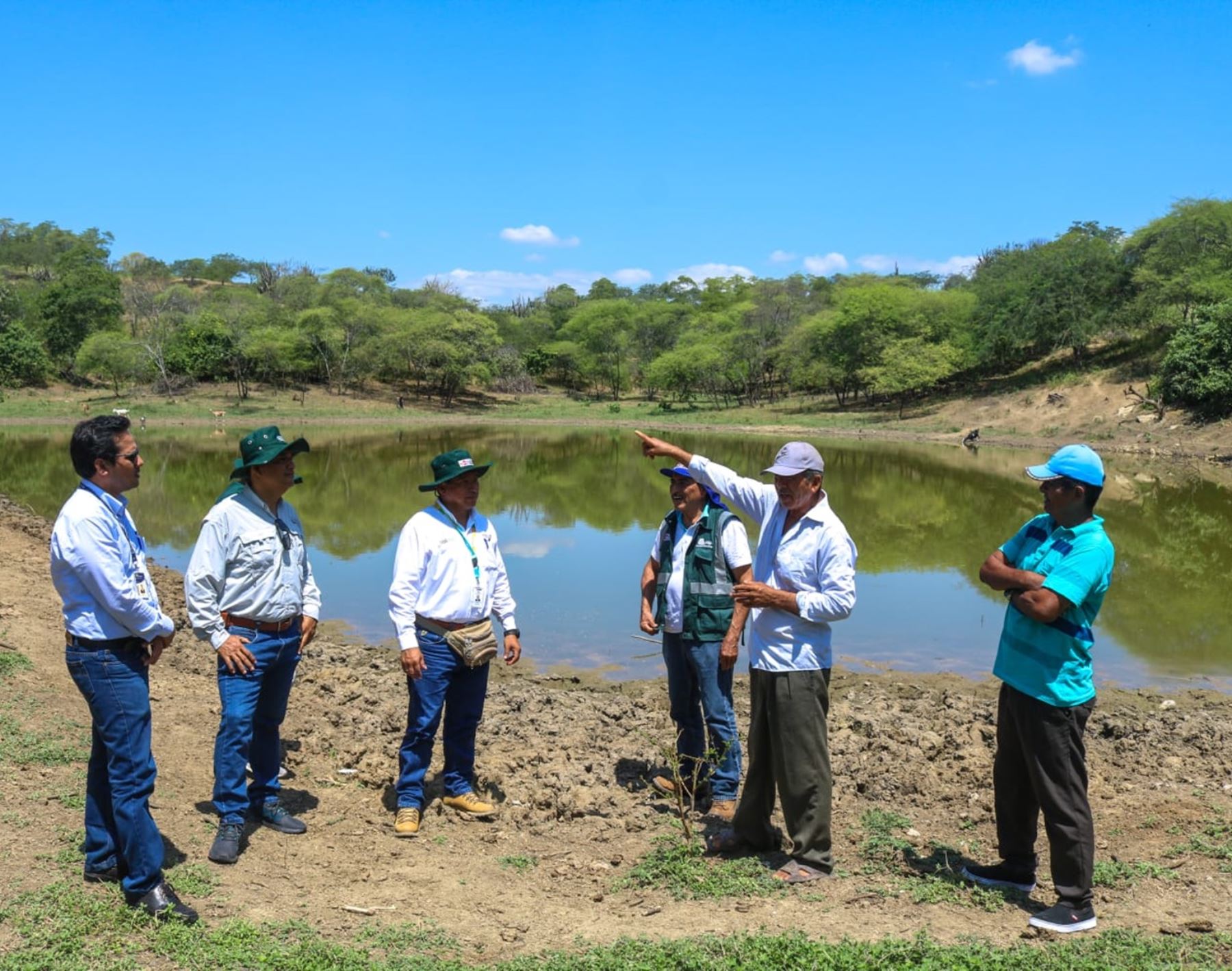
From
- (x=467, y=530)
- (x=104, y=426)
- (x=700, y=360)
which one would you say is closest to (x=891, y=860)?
(x=467, y=530)

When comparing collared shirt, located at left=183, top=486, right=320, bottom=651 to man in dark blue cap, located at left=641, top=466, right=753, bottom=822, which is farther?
man in dark blue cap, located at left=641, top=466, right=753, bottom=822

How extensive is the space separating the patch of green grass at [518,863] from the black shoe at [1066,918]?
86.0 inches

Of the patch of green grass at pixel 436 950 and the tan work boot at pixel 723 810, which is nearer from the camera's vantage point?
the patch of green grass at pixel 436 950

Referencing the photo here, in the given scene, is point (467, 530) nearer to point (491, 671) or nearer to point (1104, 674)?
point (491, 671)

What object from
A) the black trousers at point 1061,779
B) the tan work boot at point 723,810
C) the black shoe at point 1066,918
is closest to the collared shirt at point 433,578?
the tan work boot at point 723,810

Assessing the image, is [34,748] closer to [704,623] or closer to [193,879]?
[193,879]

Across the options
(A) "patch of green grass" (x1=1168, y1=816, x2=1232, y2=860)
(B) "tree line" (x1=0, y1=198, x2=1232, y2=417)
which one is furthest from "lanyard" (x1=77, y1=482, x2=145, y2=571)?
(B) "tree line" (x1=0, y1=198, x2=1232, y2=417)

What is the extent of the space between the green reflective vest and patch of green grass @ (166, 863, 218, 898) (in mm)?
2502

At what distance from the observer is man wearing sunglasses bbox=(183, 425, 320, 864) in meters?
4.30

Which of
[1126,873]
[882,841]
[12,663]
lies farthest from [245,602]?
[1126,873]

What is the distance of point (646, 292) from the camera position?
366 ft

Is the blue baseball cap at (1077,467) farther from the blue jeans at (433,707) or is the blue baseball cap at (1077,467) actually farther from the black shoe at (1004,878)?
the blue jeans at (433,707)

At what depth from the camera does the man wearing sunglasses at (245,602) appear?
169 inches

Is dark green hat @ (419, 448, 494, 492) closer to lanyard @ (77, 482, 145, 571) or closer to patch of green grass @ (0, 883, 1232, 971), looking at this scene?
lanyard @ (77, 482, 145, 571)
